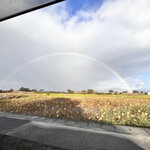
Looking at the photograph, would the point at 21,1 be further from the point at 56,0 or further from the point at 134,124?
the point at 134,124

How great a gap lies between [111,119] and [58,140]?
208 cm

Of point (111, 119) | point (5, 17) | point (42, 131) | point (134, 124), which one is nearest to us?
point (5, 17)

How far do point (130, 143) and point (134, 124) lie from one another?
1.29m

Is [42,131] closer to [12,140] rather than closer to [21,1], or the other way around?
[12,140]

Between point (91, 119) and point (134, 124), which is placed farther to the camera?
point (91, 119)

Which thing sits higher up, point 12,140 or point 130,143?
point 12,140

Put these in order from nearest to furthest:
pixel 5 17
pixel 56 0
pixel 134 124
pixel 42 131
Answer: pixel 56 0 → pixel 5 17 → pixel 42 131 → pixel 134 124

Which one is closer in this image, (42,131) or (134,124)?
(42,131)

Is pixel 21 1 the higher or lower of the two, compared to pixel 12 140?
higher

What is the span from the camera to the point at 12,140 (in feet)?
2.77

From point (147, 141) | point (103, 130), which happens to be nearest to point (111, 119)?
point (103, 130)

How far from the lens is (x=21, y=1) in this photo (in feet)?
4.09

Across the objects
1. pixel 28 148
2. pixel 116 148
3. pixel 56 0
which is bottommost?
pixel 116 148

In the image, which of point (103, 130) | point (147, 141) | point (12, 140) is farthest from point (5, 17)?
point (147, 141)
